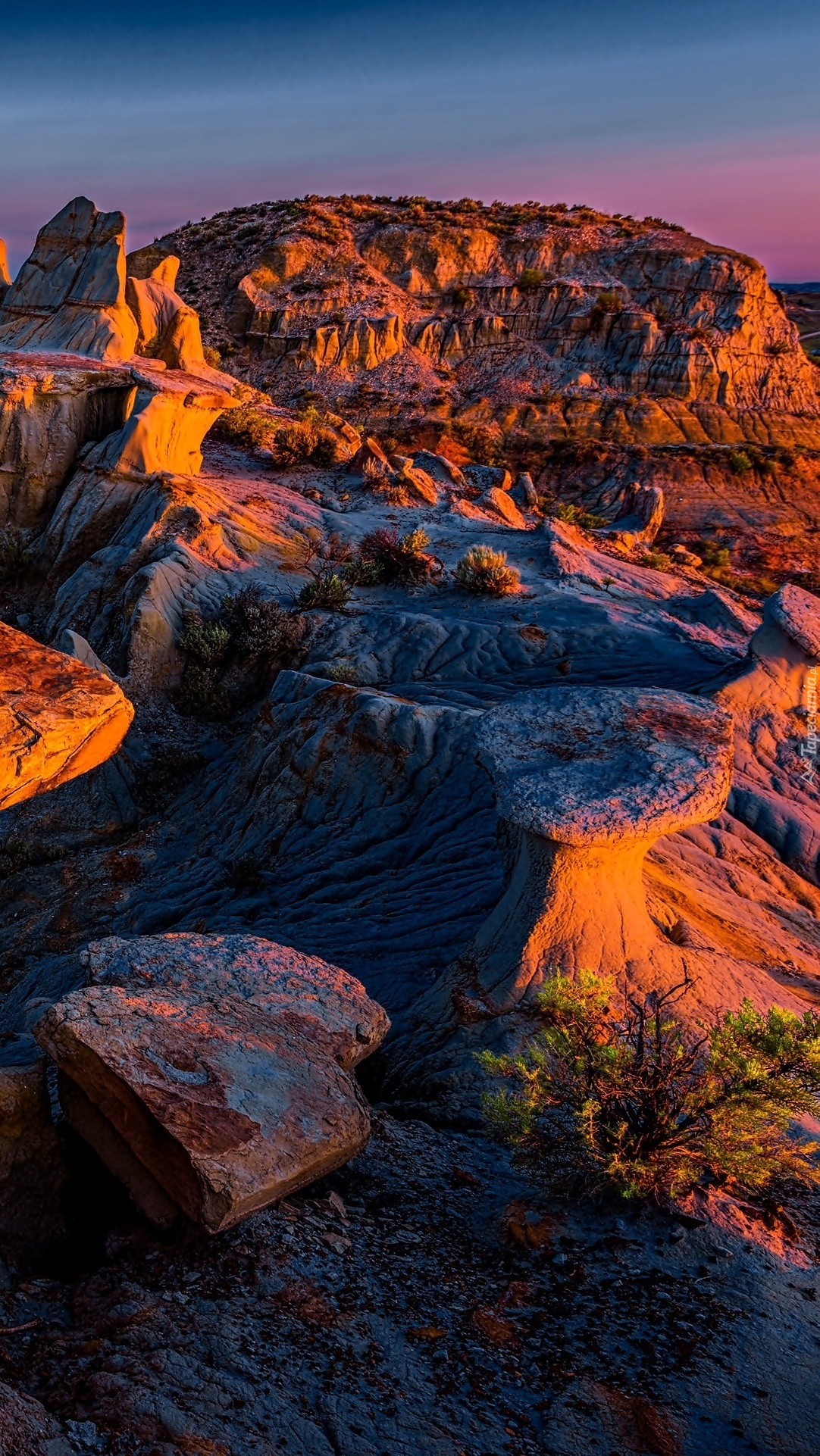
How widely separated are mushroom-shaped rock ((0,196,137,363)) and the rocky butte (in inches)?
4.5

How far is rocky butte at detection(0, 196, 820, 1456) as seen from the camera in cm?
374

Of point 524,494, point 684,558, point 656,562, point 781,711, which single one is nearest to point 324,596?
point 781,711

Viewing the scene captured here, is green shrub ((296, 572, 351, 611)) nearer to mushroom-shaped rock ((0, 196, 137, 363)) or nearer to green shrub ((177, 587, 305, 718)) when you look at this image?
Result: green shrub ((177, 587, 305, 718))

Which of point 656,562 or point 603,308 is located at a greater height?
point 603,308

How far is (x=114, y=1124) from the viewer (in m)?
4.49

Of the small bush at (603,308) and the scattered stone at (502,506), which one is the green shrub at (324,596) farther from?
the small bush at (603,308)

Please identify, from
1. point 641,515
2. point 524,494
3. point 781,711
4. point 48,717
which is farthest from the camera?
point 641,515

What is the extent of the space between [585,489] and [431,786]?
1312 inches

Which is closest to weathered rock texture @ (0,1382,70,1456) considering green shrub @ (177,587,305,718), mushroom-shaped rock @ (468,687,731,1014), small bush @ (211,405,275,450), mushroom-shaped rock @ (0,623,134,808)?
mushroom-shaped rock @ (468,687,731,1014)

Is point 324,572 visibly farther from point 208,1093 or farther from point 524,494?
point 208,1093

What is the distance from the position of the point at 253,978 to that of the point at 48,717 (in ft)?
10.6

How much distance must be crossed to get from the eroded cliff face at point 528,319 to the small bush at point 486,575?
97.8 feet

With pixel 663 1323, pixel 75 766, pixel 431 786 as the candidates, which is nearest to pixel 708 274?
pixel 431 786

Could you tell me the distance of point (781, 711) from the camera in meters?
12.9
